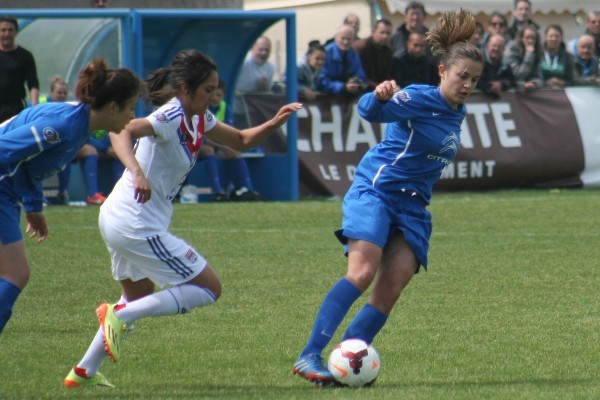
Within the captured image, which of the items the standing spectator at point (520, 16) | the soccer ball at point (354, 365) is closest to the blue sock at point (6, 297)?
the soccer ball at point (354, 365)

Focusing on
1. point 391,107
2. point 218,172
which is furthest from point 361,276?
point 218,172

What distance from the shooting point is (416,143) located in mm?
5766

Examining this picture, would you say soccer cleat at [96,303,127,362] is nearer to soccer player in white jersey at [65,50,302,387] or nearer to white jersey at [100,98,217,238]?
soccer player in white jersey at [65,50,302,387]

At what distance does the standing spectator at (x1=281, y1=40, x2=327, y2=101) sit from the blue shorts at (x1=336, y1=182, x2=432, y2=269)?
965 centimetres

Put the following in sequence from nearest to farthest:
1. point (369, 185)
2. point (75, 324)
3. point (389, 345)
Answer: point (369, 185), point (389, 345), point (75, 324)

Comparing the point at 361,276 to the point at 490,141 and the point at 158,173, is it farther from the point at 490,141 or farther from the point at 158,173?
the point at 490,141

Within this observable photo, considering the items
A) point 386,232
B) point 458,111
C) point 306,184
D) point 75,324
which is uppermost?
point 458,111

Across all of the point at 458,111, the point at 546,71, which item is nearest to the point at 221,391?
the point at 458,111

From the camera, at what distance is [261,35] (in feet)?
51.7

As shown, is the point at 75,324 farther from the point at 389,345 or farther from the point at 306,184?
the point at 306,184

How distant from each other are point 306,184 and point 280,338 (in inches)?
340

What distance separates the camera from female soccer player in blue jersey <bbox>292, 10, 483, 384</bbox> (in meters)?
5.63

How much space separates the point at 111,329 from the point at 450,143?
5.79 feet

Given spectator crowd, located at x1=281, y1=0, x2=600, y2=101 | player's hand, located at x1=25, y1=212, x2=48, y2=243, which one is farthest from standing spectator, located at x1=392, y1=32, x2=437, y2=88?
player's hand, located at x1=25, y1=212, x2=48, y2=243
